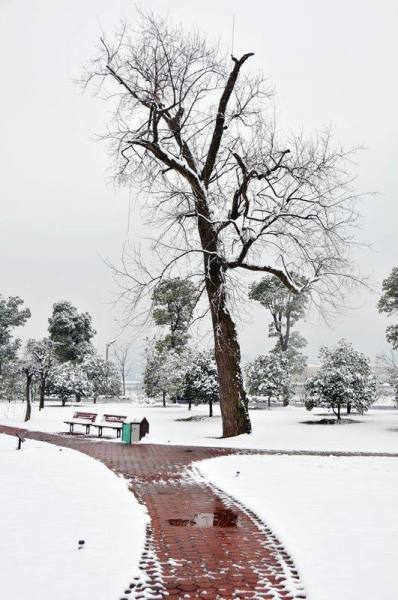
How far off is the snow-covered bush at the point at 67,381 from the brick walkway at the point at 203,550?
106ft

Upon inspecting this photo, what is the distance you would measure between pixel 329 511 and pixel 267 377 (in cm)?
2472

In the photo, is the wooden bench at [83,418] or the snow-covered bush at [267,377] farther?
the snow-covered bush at [267,377]

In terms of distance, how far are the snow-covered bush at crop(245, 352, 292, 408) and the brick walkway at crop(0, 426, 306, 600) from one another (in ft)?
71.5

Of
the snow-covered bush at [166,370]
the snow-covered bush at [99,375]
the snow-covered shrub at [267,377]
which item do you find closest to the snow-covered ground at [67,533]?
the snow-covered bush at [166,370]

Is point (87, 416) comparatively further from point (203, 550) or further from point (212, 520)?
point (203, 550)

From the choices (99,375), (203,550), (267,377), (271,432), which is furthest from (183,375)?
(203,550)

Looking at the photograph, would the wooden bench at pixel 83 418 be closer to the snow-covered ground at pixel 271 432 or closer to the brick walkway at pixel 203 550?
the snow-covered ground at pixel 271 432

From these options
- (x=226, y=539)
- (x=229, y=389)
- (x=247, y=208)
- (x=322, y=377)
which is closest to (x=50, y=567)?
(x=226, y=539)

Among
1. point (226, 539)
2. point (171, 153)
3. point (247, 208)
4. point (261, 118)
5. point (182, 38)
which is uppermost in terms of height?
point (182, 38)

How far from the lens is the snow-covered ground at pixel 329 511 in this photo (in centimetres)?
483

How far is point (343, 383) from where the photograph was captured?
83.9 feet

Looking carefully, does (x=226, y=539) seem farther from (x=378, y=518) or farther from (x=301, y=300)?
(x=301, y=300)

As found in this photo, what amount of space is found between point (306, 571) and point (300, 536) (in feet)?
3.83

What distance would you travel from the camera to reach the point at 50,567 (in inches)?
193
